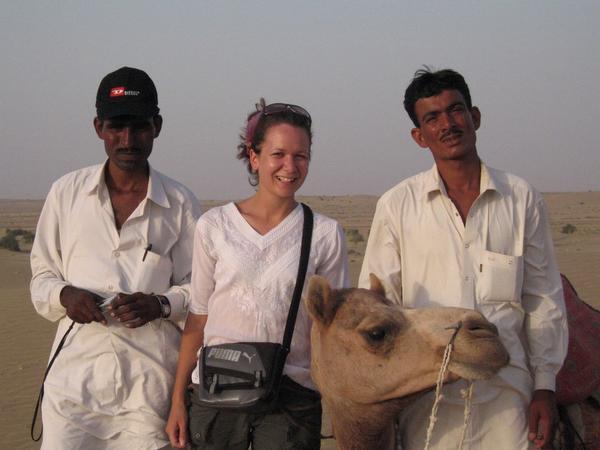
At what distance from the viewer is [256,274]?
3.71m

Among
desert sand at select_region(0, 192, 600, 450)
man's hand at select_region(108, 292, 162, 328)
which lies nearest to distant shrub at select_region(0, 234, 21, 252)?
desert sand at select_region(0, 192, 600, 450)

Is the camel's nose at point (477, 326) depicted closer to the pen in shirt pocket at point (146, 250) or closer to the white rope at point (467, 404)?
the white rope at point (467, 404)

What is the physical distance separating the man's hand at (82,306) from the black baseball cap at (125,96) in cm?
101

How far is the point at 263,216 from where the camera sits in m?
3.89

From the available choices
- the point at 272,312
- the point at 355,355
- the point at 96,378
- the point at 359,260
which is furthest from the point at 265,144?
the point at 359,260

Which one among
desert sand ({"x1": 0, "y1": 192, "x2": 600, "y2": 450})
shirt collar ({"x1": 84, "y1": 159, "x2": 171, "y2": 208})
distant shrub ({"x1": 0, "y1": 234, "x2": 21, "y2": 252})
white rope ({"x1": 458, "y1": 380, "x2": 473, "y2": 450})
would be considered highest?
shirt collar ({"x1": 84, "y1": 159, "x2": 171, "y2": 208})

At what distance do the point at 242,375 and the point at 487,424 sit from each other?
127cm

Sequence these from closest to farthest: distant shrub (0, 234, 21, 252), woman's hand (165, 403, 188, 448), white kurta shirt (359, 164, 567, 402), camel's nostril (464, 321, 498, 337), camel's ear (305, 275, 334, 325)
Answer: camel's nostril (464, 321, 498, 337)
camel's ear (305, 275, 334, 325)
white kurta shirt (359, 164, 567, 402)
woman's hand (165, 403, 188, 448)
distant shrub (0, 234, 21, 252)

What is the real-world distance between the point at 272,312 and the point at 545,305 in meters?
1.43

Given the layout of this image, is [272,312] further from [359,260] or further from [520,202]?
[359,260]

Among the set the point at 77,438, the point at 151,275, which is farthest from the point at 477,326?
the point at 77,438

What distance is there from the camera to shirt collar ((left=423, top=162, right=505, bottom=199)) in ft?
12.8

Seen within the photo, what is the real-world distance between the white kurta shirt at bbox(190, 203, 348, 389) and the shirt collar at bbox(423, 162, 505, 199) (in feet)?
1.80

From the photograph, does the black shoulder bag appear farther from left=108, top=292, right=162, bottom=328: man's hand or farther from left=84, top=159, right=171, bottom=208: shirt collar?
left=84, top=159, right=171, bottom=208: shirt collar
